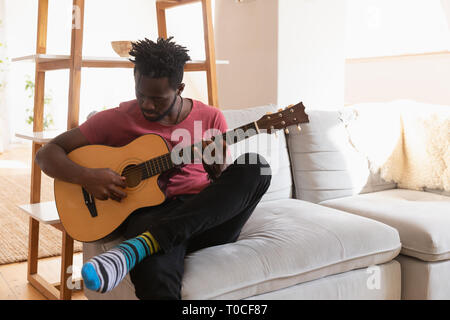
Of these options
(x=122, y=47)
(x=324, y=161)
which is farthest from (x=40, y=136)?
(x=324, y=161)

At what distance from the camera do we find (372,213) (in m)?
2.06

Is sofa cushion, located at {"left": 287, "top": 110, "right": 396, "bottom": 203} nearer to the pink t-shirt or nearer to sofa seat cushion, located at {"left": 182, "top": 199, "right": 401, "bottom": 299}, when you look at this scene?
sofa seat cushion, located at {"left": 182, "top": 199, "right": 401, "bottom": 299}

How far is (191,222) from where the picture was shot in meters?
1.49

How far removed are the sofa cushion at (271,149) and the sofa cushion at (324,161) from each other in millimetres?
57

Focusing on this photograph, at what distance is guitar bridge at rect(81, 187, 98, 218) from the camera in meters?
1.69

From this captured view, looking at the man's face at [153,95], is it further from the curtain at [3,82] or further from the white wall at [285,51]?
the curtain at [3,82]

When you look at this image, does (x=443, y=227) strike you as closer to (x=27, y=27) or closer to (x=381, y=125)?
(x=381, y=125)

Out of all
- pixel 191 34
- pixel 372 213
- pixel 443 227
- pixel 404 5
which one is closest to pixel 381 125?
pixel 372 213

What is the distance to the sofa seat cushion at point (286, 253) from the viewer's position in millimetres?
1465

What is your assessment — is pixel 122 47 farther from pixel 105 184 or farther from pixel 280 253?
pixel 280 253

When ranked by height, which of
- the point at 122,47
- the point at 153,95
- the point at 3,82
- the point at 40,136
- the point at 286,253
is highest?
the point at 3,82

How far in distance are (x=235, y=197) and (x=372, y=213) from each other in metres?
0.78

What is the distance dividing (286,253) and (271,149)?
765mm

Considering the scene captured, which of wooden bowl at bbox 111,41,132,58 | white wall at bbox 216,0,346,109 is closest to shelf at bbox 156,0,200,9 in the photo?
wooden bowl at bbox 111,41,132,58
